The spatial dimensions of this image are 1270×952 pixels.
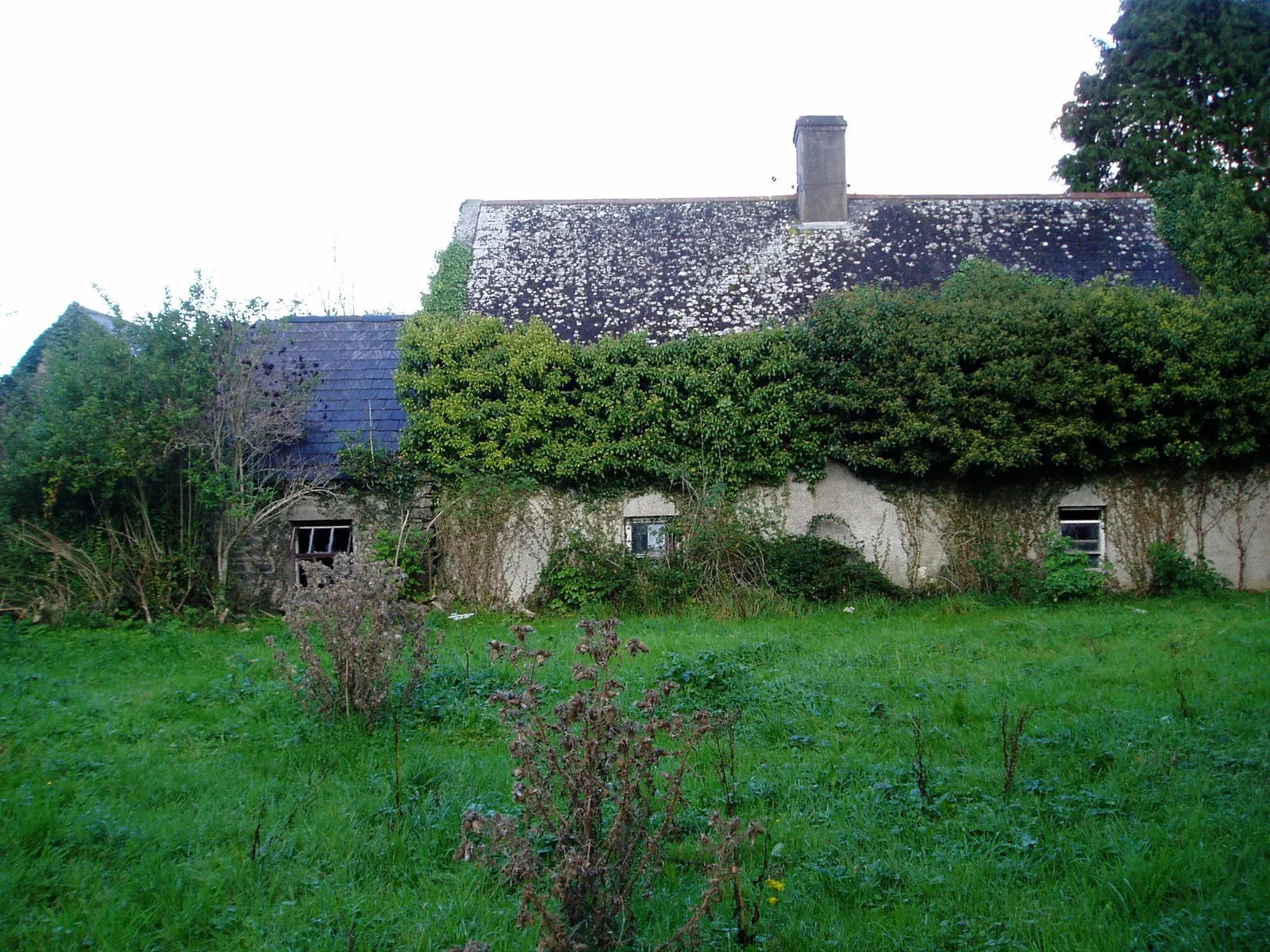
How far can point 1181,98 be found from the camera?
22.0 metres

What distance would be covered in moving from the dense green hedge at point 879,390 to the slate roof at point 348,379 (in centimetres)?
103

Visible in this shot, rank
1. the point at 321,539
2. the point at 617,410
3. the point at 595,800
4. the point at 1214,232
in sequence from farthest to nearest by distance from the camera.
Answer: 1. the point at 1214,232
2. the point at 321,539
3. the point at 617,410
4. the point at 595,800

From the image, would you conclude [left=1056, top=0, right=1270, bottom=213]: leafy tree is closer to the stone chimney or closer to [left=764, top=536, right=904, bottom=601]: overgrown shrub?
the stone chimney

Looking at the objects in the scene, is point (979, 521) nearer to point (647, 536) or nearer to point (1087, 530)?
point (1087, 530)

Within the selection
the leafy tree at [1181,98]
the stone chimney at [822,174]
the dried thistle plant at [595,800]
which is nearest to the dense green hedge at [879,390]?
the stone chimney at [822,174]

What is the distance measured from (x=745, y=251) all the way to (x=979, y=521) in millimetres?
6761

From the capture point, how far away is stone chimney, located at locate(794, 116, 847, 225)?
16969 millimetres

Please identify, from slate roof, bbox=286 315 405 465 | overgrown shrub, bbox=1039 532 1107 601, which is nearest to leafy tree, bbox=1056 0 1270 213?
overgrown shrub, bbox=1039 532 1107 601

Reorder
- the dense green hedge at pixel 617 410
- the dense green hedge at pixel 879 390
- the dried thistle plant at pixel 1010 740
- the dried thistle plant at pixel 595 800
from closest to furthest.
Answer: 1. the dried thistle plant at pixel 595 800
2. the dried thistle plant at pixel 1010 740
3. the dense green hedge at pixel 879 390
4. the dense green hedge at pixel 617 410

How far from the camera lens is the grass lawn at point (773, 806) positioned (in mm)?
3586

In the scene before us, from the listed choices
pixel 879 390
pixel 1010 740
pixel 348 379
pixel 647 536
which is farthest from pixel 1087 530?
pixel 348 379

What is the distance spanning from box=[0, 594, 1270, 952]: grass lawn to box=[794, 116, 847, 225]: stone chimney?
36.7 feet

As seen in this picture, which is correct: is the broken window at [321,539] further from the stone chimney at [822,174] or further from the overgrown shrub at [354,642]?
the stone chimney at [822,174]

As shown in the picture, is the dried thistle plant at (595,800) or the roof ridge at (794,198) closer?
the dried thistle plant at (595,800)
